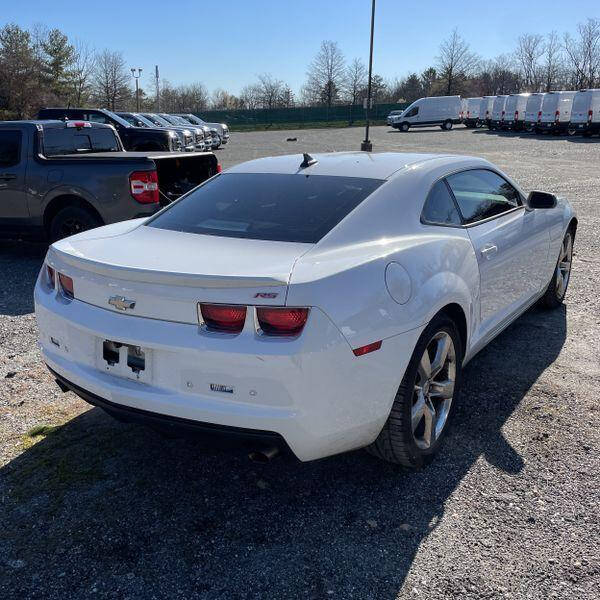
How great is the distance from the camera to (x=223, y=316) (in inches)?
95.9

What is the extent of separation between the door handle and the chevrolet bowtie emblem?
83.7 inches

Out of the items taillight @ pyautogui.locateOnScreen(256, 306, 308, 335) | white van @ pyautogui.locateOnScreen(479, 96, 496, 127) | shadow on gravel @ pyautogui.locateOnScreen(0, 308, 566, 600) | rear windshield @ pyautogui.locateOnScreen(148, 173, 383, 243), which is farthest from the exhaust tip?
white van @ pyautogui.locateOnScreen(479, 96, 496, 127)

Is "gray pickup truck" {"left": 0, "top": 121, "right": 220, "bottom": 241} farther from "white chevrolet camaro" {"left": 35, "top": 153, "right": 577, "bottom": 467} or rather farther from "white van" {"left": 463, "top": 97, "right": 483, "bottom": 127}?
Answer: "white van" {"left": 463, "top": 97, "right": 483, "bottom": 127}

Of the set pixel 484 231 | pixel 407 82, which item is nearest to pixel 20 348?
pixel 484 231

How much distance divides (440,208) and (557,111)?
35.2m

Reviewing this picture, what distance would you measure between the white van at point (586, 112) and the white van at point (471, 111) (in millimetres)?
13158

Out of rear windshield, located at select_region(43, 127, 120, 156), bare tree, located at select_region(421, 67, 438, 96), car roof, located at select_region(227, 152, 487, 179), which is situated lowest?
car roof, located at select_region(227, 152, 487, 179)

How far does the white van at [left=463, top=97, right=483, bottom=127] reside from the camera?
45.5 meters

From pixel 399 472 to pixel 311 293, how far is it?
4.17 feet

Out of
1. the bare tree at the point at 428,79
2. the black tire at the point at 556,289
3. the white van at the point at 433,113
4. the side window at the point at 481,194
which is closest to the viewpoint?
the side window at the point at 481,194

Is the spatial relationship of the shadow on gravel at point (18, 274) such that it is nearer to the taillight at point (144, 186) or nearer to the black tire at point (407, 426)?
the taillight at point (144, 186)

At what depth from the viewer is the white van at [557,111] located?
111ft

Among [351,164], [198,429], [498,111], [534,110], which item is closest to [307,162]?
[351,164]

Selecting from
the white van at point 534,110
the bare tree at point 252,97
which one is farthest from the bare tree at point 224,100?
the white van at point 534,110
